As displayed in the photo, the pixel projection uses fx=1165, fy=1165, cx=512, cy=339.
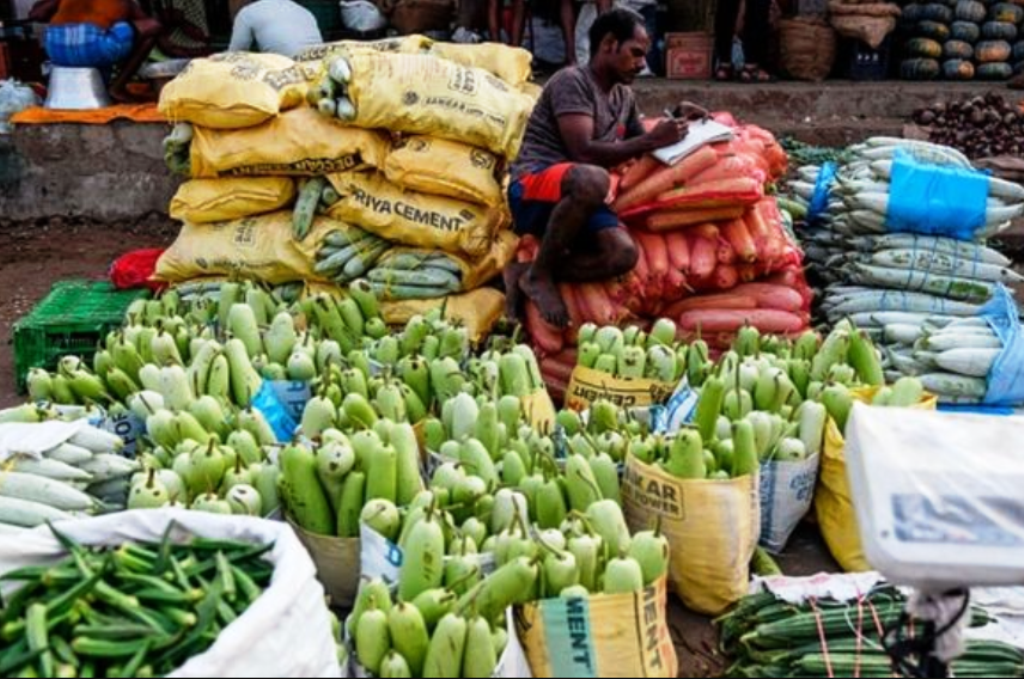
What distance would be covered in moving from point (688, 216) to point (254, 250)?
1.95 metres

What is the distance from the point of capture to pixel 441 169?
16.6 ft

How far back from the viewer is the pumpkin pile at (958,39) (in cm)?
947

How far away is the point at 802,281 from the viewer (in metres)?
5.07

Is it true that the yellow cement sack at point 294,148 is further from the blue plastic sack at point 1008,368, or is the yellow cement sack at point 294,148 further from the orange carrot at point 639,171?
the blue plastic sack at point 1008,368

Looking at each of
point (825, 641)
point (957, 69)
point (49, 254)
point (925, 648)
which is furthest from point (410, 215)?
point (957, 69)

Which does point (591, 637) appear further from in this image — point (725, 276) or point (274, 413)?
point (725, 276)

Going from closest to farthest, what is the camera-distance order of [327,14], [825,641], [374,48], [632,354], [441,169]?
[825,641], [632,354], [441,169], [374,48], [327,14]

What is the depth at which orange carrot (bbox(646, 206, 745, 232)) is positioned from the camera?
4.77 m

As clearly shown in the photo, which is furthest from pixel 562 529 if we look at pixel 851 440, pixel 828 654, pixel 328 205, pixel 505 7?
pixel 505 7

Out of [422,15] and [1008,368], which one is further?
[422,15]

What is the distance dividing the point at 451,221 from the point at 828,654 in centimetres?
282

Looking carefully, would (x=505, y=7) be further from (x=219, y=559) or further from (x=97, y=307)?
(x=219, y=559)

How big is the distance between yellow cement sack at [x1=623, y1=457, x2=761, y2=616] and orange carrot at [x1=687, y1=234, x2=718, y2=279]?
5.20 ft

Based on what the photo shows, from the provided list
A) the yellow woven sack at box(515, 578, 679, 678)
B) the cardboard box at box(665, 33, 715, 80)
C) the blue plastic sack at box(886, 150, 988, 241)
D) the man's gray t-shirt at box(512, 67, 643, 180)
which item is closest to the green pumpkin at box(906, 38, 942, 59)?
the cardboard box at box(665, 33, 715, 80)
